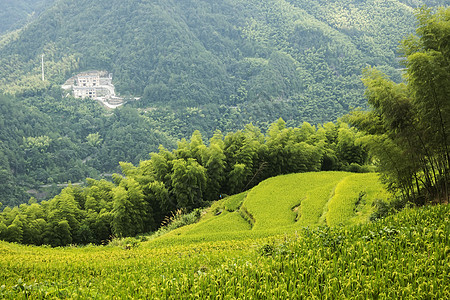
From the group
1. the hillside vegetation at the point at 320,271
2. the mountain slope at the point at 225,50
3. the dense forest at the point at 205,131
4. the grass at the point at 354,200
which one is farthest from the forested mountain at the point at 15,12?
the hillside vegetation at the point at 320,271

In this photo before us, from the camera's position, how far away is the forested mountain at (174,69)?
68250mm

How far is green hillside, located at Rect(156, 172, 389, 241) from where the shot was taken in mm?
11930

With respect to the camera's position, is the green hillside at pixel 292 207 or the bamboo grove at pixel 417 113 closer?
the bamboo grove at pixel 417 113

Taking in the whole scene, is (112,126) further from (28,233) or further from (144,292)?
(144,292)

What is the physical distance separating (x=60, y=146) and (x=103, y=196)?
167 ft

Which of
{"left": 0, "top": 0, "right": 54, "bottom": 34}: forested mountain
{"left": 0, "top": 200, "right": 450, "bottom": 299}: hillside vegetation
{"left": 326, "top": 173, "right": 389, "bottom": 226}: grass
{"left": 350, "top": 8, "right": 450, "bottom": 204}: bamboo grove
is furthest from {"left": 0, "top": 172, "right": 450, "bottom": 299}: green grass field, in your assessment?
{"left": 0, "top": 0, "right": 54, "bottom": 34}: forested mountain

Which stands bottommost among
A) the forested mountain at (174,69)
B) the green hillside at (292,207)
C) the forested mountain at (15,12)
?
the green hillside at (292,207)

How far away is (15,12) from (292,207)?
658 ft

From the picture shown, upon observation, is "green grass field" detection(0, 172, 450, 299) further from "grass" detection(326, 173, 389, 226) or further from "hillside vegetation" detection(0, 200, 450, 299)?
"grass" detection(326, 173, 389, 226)

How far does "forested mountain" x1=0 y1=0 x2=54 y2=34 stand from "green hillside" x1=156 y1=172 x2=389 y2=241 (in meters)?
176

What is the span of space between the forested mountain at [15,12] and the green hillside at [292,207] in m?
176

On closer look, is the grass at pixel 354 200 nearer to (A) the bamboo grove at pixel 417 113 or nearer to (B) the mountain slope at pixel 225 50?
(A) the bamboo grove at pixel 417 113

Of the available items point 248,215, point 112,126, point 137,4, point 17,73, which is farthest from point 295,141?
point 137,4

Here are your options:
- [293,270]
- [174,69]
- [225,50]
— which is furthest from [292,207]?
[225,50]
